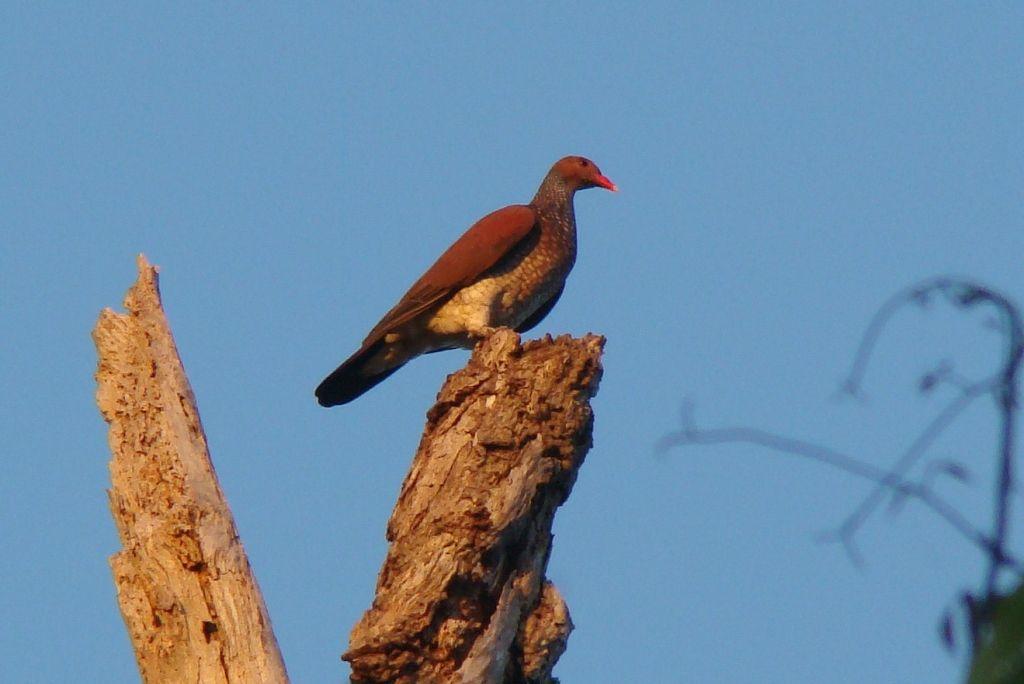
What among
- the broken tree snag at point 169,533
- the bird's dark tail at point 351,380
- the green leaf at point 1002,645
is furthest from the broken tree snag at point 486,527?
the green leaf at point 1002,645

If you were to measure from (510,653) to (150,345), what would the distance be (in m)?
1.51

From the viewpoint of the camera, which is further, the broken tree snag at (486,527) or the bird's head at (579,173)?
the bird's head at (579,173)

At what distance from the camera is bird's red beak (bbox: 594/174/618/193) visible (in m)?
7.63

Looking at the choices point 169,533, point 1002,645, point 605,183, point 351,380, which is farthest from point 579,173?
point 1002,645

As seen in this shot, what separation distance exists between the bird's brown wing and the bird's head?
1.09 metres

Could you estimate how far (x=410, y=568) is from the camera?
3.97 metres

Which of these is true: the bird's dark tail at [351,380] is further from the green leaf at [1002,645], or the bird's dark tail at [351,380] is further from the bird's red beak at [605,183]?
the green leaf at [1002,645]

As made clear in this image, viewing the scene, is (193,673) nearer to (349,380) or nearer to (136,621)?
(136,621)

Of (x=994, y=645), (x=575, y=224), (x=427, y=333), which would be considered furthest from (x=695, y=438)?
(x=575, y=224)

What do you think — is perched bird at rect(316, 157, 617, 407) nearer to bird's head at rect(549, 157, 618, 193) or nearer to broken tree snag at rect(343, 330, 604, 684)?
bird's head at rect(549, 157, 618, 193)

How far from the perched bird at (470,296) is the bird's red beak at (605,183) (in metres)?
0.86

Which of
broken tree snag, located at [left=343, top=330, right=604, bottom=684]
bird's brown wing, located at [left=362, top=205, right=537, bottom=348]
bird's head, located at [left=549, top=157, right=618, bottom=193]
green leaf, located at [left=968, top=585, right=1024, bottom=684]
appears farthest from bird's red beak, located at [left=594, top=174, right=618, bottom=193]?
green leaf, located at [left=968, top=585, right=1024, bottom=684]

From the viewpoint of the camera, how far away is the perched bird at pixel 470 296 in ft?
20.6

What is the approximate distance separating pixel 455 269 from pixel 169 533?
2.66 m
